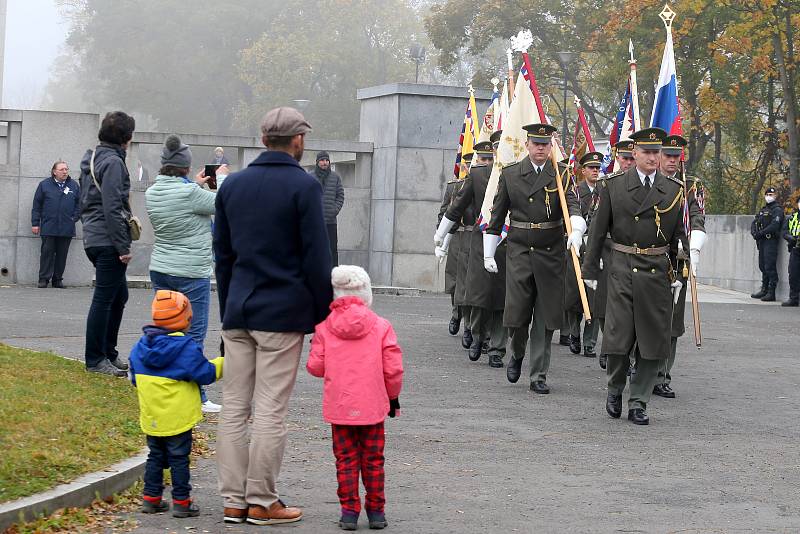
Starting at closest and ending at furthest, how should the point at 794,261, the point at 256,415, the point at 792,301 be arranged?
the point at 256,415 → the point at 794,261 → the point at 792,301

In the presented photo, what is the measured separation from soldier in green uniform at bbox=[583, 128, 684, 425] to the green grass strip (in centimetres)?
346

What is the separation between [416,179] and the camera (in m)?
22.8

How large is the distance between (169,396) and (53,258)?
14225 mm

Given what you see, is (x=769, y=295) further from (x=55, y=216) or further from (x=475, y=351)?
(x=475, y=351)

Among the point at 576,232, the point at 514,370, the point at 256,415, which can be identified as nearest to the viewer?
the point at 256,415

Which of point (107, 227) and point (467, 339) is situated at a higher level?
point (107, 227)

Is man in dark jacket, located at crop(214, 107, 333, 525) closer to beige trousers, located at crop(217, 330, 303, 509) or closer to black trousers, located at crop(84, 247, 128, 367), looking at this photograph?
beige trousers, located at crop(217, 330, 303, 509)

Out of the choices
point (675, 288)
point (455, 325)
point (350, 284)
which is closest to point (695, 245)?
point (675, 288)

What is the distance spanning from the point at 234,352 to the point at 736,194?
28.3 meters

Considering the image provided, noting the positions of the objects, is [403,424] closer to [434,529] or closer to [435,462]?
[435,462]

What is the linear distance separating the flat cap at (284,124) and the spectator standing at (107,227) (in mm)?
3500

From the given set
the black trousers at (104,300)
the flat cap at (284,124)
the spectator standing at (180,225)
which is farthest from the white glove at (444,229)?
the flat cap at (284,124)

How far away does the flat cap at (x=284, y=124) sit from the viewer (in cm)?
661

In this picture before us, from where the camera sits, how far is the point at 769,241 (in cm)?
2569
